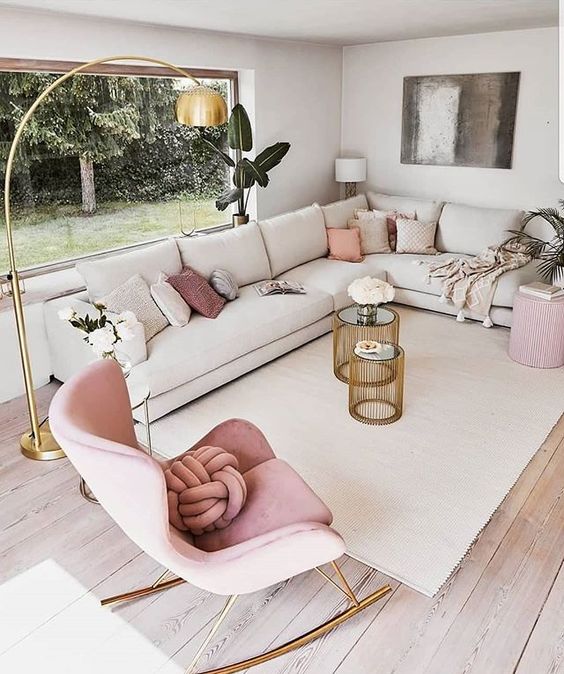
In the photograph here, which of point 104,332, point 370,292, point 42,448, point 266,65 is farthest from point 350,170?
point 42,448

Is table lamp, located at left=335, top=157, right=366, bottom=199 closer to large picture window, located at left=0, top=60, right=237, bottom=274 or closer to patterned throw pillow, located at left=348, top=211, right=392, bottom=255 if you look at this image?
patterned throw pillow, located at left=348, top=211, right=392, bottom=255

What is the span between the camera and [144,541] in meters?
1.88

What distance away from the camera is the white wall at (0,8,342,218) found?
12.9 feet

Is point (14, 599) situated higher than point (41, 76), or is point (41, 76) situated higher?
point (41, 76)

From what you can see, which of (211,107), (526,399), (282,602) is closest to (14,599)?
(282,602)

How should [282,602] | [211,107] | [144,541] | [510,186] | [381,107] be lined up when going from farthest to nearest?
[381,107]
[510,186]
[211,107]
[282,602]
[144,541]

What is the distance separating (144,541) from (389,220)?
4570 mm

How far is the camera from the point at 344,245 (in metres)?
5.55

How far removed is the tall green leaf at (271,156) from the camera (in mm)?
5492

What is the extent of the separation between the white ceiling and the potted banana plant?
2.36 feet

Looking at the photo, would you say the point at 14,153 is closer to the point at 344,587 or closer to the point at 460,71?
the point at 344,587

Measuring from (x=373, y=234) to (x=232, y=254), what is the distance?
166 cm

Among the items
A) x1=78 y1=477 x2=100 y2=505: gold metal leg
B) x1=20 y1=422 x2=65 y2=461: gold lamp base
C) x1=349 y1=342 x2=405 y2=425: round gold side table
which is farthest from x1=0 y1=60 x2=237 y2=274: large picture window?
x1=349 y1=342 x2=405 y2=425: round gold side table

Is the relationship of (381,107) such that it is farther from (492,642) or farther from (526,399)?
(492,642)
